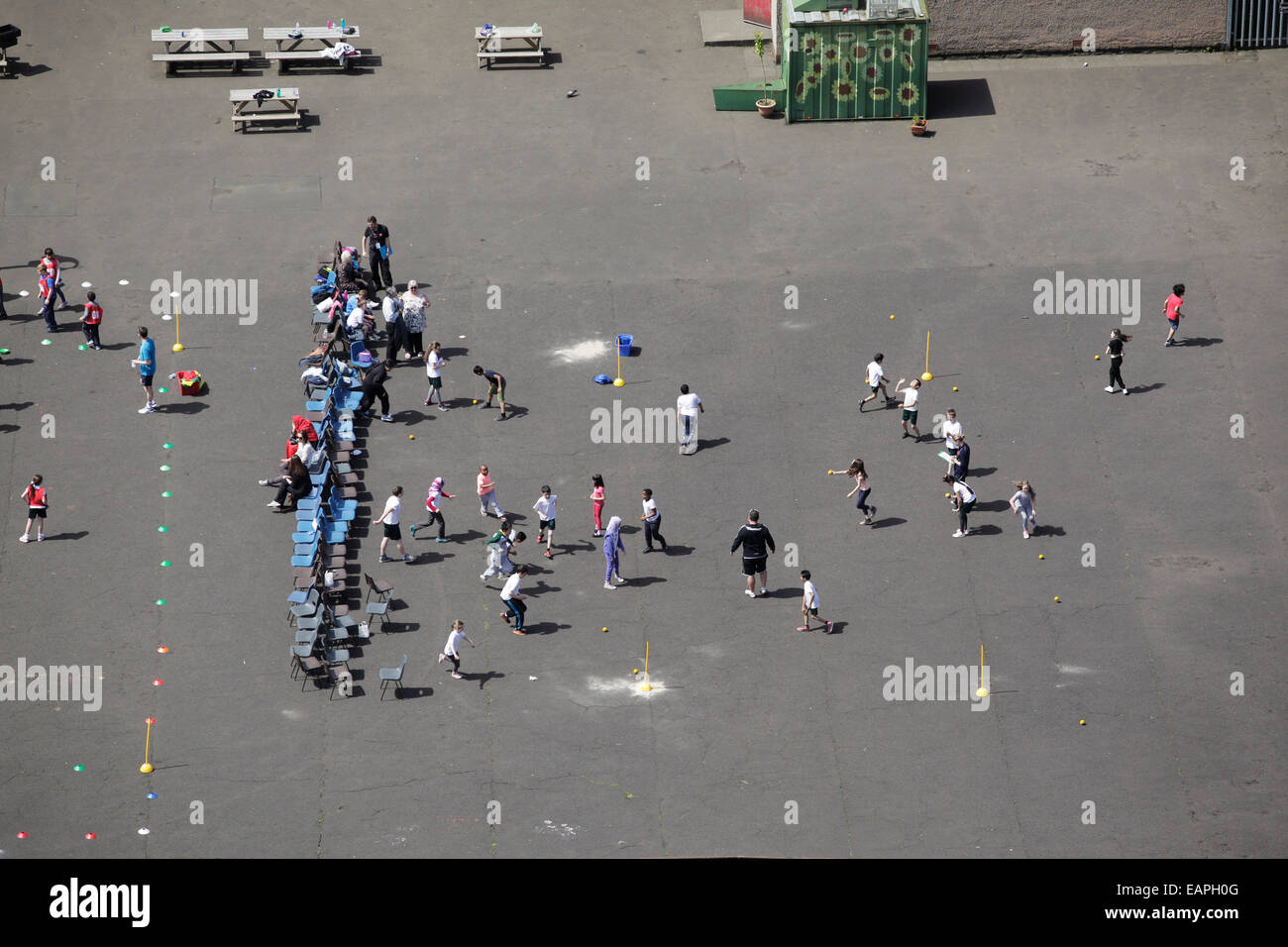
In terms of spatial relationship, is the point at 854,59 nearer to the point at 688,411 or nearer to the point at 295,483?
the point at 688,411

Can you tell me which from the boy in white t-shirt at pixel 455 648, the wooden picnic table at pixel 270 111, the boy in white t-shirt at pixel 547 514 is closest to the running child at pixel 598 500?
the boy in white t-shirt at pixel 547 514

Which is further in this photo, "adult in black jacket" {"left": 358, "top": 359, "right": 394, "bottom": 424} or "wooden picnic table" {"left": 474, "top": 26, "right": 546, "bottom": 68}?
"wooden picnic table" {"left": 474, "top": 26, "right": 546, "bottom": 68}

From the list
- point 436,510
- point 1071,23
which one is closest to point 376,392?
point 436,510

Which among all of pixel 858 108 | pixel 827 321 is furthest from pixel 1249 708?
pixel 858 108

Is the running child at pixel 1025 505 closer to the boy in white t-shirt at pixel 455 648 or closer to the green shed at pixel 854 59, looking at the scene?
the boy in white t-shirt at pixel 455 648

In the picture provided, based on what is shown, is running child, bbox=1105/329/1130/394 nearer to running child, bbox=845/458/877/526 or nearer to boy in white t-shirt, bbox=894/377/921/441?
boy in white t-shirt, bbox=894/377/921/441

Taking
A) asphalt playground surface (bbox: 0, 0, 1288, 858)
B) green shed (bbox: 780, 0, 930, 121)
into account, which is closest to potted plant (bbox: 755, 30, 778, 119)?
green shed (bbox: 780, 0, 930, 121)
